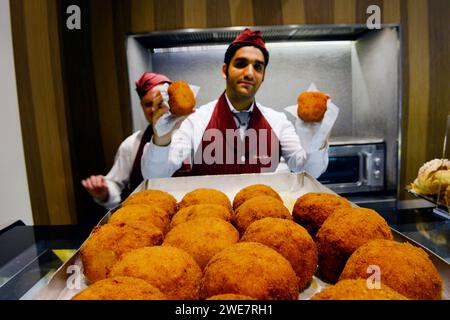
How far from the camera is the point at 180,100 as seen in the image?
6.49 feet

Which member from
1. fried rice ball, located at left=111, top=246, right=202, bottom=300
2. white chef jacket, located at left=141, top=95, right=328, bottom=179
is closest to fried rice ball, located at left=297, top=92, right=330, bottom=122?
white chef jacket, located at left=141, top=95, right=328, bottom=179

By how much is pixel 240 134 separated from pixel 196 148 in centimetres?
34

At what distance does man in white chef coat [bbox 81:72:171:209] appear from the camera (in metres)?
2.23

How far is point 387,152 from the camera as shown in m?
3.17

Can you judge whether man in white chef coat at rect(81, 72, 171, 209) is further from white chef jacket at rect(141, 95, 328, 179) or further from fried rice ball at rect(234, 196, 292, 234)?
fried rice ball at rect(234, 196, 292, 234)

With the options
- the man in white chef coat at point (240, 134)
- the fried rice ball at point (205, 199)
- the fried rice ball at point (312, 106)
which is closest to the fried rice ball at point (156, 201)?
the fried rice ball at point (205, 199)

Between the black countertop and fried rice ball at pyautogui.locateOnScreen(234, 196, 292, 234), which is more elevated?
fried rice ball at pyautogui.locateOnScreen(234, 196, 292, 234)

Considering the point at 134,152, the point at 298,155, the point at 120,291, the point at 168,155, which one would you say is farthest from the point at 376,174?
the point at 120,291

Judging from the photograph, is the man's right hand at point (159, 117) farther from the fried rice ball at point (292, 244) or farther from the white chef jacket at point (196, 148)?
the fried rice ball at point (292, 244)

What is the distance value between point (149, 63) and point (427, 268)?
3.02 metres

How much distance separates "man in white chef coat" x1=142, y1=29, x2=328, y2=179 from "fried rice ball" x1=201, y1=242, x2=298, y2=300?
1.51 meters

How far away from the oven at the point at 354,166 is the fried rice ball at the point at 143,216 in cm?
221

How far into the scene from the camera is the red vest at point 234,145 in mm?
2424

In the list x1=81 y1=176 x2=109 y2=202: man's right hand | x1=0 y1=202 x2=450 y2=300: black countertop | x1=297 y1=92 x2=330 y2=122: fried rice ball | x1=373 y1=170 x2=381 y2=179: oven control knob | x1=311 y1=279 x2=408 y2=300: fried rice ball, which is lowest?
x1=373 y1=170 x2=381 y2=179: oven control knob
